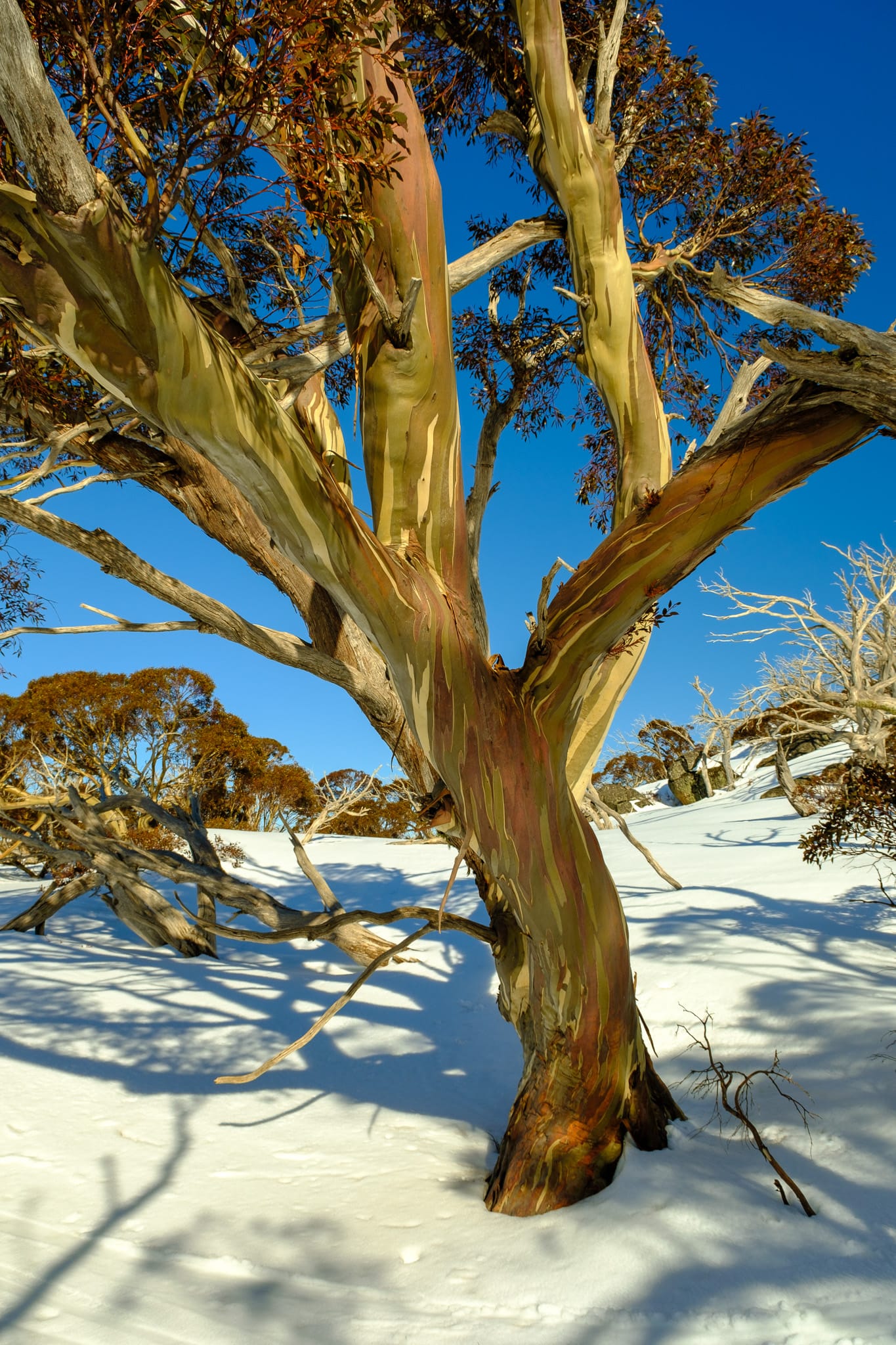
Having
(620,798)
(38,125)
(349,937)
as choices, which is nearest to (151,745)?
(349,937)

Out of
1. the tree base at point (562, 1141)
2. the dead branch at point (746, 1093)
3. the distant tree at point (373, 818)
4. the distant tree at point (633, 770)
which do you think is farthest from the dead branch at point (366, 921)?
the distant tree at point (633, 770)

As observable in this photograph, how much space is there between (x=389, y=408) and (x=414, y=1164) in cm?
287

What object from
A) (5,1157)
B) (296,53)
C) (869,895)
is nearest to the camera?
(296,53)

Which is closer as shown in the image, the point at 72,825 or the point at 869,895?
the point at 869,895

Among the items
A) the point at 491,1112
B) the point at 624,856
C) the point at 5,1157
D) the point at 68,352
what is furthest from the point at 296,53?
the point at 624,856

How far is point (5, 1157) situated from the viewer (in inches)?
123

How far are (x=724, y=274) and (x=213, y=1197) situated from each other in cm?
365

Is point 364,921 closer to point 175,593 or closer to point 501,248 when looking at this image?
point 175,593

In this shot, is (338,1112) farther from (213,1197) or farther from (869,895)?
(869,895)

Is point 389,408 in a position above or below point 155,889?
above

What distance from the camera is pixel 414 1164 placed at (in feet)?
10.8

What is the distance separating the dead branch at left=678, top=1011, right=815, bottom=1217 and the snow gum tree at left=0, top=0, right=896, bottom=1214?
28 cm

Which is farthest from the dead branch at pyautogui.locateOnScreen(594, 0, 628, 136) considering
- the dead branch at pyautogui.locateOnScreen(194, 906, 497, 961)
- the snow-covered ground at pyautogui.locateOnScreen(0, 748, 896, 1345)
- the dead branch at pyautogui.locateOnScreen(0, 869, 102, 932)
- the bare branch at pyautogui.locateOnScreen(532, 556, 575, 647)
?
the dead branch at pyautogui.locateOnScreen(0, 869, 102, 932)

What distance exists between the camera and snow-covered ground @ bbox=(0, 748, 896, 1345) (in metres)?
2.20
